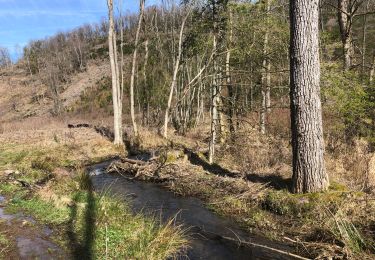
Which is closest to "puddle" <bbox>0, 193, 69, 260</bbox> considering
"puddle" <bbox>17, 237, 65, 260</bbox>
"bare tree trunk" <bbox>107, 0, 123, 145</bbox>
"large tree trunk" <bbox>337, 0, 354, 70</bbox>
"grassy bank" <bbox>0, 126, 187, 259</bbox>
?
"puddle" <bbox>17, 237, 65, 260</bbox>

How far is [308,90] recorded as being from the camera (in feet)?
24.1

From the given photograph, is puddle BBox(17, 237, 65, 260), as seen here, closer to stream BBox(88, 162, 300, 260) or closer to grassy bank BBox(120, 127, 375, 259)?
stream BBox(88, 162, 300, 260)

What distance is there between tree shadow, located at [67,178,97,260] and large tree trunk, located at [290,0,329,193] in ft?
13.8

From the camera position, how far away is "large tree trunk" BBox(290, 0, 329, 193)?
287 inches

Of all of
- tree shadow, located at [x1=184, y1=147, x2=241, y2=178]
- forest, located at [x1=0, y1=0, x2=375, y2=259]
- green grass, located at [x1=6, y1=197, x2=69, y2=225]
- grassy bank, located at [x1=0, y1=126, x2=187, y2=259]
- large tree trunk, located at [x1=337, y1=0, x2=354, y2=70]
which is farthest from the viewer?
large tree trunk, located at [x1=337, y1=0, x2=354, y2=70]

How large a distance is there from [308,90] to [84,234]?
4.97m

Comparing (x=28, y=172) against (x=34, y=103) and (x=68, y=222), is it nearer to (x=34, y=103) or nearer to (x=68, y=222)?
(x=68, y=222)

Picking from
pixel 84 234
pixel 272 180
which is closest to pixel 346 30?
pixel 272 180

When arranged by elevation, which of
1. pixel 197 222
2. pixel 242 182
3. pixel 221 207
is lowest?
pixel 197 222

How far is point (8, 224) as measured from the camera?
739 cm

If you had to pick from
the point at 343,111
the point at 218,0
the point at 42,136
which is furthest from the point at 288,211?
the point at 42,136

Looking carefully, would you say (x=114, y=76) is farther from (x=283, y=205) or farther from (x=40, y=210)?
(x=283, y=205)

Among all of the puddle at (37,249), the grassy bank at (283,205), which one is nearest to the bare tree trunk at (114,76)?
the grassy bank at (283,205)

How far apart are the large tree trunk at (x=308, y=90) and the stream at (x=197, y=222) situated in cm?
172
